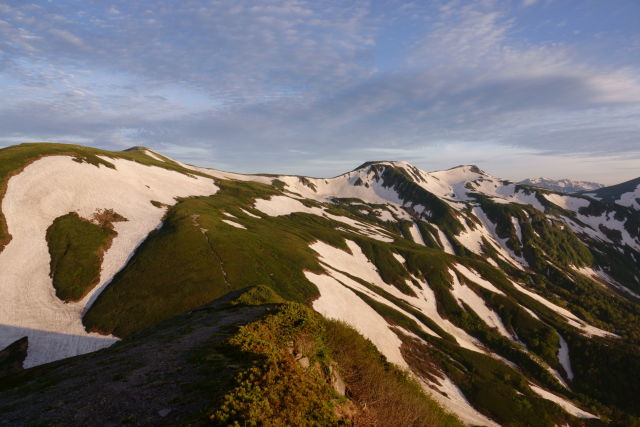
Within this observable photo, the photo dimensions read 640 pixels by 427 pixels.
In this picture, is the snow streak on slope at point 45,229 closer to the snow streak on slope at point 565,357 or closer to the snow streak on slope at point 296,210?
the snow streak on slope at point 296,210

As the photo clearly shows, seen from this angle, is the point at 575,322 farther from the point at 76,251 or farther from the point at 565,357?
the point at 76,251

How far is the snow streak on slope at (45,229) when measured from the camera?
46031 millimetres

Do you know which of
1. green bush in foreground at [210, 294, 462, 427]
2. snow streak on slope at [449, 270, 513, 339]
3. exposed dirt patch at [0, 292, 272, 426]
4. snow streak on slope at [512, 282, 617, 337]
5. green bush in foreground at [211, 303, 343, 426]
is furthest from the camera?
snow streak on slope at [512, 282, 617, 337]

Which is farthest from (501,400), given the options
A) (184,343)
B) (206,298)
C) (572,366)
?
(184,343)

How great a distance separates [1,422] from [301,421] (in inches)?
621

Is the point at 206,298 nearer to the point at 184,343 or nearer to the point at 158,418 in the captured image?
the point at 184,343

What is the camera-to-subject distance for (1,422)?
14.7 metres

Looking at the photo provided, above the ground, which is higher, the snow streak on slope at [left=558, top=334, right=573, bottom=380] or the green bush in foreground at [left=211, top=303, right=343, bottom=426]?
the green bush in foreground at [left=211, top=303, right=343, bottom=426]

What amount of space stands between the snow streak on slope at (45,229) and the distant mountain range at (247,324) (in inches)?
16.0

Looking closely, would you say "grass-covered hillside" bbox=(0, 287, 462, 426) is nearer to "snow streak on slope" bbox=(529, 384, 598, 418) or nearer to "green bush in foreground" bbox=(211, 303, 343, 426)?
"green bush in foreground" bbox=(211, 303, 343, 426)

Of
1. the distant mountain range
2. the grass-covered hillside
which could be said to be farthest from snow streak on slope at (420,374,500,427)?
the grass-covered hillside

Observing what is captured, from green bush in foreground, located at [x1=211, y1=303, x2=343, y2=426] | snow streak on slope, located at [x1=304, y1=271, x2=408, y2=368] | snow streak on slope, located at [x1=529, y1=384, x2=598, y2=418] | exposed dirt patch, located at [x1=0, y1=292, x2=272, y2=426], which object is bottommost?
snow streak on slope, located at [x1=529, y1=384, x2=598, y2=418]

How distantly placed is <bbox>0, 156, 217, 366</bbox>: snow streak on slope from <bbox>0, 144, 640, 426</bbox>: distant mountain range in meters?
0.41

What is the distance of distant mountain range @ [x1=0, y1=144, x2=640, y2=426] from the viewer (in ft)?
47.9
